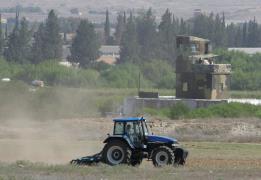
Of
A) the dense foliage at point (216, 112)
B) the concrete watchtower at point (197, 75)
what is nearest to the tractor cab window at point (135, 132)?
the dense foliage at point (216, 112)

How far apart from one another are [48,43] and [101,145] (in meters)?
102

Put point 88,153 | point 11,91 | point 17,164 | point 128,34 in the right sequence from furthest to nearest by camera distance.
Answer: point 128,34
point 11,91
point 88,153
point 17,164

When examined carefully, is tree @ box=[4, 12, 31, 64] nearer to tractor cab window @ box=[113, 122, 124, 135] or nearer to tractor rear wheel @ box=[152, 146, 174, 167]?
tractor cab window @ box=[113, 122, 124, 135]

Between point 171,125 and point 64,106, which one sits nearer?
point 171,125

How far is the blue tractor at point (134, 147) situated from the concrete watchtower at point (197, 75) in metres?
49.8

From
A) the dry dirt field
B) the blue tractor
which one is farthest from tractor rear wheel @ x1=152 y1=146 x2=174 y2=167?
the dry dirt field

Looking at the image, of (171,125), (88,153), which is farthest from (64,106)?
(88,153)

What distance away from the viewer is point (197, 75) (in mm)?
88312

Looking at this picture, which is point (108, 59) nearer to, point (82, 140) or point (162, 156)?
point (82, 140)

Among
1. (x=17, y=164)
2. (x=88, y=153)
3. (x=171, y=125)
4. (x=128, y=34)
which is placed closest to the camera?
(x=17, y=164)

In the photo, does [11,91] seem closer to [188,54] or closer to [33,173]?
[188,54]

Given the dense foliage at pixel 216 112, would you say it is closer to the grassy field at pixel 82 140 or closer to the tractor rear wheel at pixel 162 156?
the grassy field at pixel 82 140

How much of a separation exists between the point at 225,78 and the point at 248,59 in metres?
40.9

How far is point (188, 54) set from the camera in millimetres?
89438
